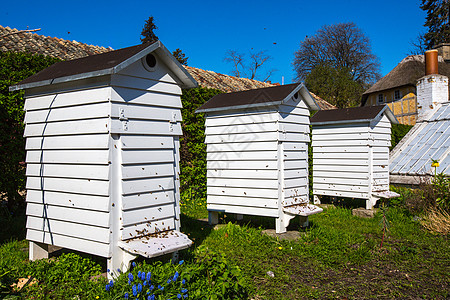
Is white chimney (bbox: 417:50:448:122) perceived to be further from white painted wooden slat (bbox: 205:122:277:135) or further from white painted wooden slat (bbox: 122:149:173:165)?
white painted wooden slat (bbox: 122:149:173:165)

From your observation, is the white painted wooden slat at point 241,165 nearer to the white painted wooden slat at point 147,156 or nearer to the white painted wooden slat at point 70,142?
the white painted wooden slat at point 147,156

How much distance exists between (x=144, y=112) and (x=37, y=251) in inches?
104

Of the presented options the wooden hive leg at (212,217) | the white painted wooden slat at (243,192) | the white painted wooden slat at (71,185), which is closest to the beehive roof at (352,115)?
the white painted wooden slat at (243,192)

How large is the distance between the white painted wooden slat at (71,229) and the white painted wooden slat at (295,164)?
390cm

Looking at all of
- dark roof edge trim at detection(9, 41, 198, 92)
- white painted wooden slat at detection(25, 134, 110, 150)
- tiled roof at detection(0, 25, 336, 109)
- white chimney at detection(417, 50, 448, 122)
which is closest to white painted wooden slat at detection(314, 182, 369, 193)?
tiled roof at detection(0, 25, 336, 109)

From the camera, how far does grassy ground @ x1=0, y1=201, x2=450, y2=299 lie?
4.59 m

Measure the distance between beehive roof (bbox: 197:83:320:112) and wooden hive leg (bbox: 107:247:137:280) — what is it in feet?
12.8

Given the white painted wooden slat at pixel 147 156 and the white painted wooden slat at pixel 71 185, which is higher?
the white painted wooden slat at pixel 147 156

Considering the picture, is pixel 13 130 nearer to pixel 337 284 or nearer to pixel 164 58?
pixel 164 58

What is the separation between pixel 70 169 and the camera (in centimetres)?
468

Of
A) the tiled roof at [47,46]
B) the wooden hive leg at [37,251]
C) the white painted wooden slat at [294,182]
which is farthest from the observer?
the tiled roof at [47,46]

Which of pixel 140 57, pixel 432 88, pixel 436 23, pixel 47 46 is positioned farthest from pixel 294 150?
pixel 436 23

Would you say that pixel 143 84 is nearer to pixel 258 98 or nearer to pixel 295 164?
pixel 258 98

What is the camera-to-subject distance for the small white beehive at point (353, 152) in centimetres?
998
